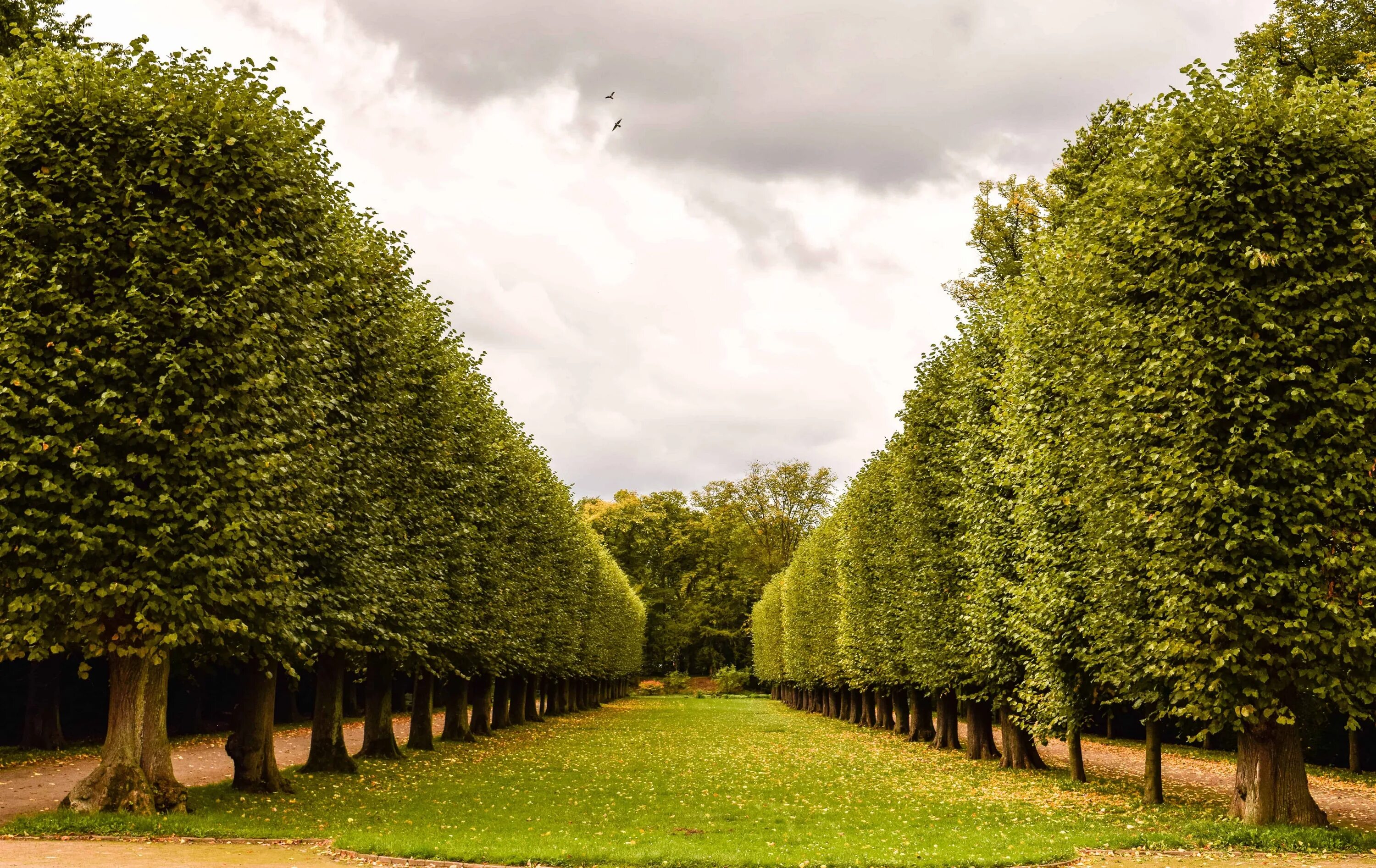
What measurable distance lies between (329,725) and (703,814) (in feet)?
32.0

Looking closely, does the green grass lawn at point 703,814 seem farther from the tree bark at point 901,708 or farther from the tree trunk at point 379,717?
the tree bark at point 901,708

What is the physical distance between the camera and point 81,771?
23.2 metres

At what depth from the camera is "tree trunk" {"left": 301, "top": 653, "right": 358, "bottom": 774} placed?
870 inches

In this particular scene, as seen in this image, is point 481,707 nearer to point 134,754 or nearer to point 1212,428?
point 134,754

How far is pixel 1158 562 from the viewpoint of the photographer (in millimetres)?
14906

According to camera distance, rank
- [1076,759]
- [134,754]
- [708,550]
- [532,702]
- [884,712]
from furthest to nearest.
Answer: [708,550]
[532,702]
[884,712]
[1076,759]
[134,754]

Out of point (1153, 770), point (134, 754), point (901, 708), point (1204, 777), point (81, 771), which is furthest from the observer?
point (901, 708)

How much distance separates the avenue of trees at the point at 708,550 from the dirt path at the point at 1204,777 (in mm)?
63282

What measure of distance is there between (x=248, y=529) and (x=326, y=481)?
12.2ft

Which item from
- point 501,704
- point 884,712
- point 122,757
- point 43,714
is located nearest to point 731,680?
point 884,712

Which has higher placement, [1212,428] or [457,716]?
[1212,428]

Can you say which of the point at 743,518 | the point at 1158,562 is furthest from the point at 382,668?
the point at 743,518

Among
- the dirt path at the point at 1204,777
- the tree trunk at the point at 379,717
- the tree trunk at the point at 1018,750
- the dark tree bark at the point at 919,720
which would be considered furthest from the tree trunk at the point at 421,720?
the dirt path at the point at 1204,777

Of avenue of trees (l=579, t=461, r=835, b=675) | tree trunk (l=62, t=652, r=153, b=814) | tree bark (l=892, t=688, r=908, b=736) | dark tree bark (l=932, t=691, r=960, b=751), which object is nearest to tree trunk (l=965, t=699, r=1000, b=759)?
dark tree bark (l=932, t=691, r=960, b=751)
